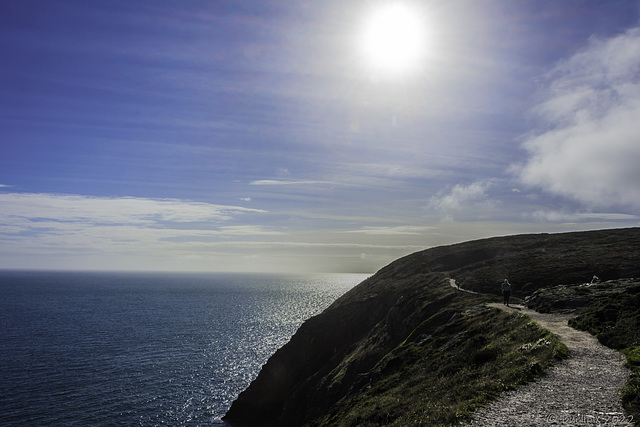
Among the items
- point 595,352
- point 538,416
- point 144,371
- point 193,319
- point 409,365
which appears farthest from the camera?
point 193,319

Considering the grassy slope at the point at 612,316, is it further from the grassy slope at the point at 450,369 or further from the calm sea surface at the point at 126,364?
the calm sea surface at the point at 126,364

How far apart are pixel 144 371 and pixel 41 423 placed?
21.0 metres

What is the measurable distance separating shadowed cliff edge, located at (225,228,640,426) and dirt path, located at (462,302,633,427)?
750 mm

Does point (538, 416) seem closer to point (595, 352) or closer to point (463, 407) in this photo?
point (463, 407)

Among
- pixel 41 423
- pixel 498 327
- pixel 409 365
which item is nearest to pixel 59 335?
pixel 41 423

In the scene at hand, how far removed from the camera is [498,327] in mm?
27297

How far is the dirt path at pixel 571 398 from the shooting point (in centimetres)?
1248

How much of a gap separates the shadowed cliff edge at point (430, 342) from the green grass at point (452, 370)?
10cm

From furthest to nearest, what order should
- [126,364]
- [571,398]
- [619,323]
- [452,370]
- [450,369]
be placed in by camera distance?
[126,364] → [450,369] → [452,370] → [619,323] → [571,398]

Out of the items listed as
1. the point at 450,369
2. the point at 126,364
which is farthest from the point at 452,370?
the point at 126,364

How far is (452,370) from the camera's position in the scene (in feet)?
74.9

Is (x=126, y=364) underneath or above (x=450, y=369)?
underneath

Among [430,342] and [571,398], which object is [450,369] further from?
[571,398]

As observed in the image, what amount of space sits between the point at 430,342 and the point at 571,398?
18.8 metres
